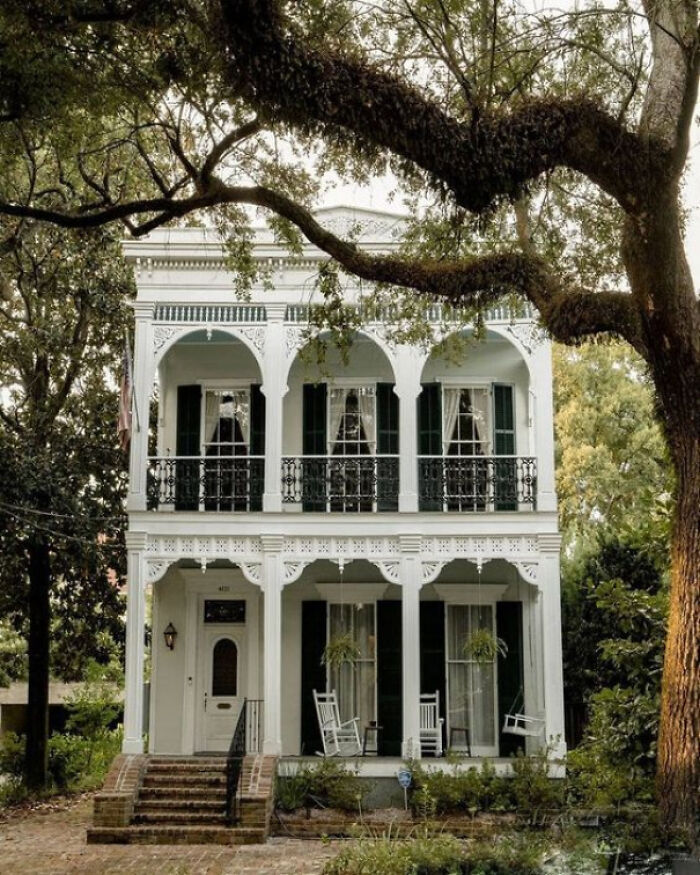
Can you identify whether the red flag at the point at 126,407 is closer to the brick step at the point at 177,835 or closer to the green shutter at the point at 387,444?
the green shutter at the point at 387,444

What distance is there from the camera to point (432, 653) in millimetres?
17172

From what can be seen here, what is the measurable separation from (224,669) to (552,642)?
5226mm

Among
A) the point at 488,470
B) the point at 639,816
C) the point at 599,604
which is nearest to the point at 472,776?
the point at 488,470

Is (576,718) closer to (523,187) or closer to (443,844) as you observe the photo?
(443,844)

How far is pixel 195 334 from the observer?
56.0 feet

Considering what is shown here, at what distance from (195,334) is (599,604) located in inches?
364

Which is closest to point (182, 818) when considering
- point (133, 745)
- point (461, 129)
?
point (133, 745)

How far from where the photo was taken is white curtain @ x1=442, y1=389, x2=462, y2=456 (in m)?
17.6

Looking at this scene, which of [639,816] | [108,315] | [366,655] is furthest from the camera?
[108,315]

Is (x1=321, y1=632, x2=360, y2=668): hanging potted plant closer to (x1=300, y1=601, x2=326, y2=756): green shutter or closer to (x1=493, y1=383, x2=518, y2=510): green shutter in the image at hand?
(x1=300, y1=601, x2=326, y2=756): green shutter

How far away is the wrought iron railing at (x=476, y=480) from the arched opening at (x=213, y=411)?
256 cm

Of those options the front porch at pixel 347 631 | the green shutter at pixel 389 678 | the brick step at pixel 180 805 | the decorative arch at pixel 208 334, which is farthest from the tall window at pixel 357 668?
the decorative arch at pixel 208 334

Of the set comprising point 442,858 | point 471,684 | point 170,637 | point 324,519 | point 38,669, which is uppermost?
point 324,519

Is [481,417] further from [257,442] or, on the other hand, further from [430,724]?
[430,724]
